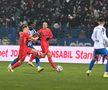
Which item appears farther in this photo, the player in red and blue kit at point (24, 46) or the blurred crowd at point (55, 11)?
the blurred crowd at point (55, 11)

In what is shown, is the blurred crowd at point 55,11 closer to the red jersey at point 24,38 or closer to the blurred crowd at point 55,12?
the blurred crowd at point 55,12

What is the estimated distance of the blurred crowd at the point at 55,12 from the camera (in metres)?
29.4

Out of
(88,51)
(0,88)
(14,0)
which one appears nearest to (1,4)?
(14,0)

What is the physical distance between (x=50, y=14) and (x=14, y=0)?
289cm

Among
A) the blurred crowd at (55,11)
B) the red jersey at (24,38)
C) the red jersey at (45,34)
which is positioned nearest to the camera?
the red jersey at (24,38)

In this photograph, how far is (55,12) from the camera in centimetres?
3000

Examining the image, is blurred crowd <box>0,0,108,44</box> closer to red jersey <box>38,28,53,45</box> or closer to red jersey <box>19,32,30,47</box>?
red jersey <box>38,28,53,45</box>

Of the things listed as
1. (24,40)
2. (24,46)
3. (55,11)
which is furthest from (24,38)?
(55,11)

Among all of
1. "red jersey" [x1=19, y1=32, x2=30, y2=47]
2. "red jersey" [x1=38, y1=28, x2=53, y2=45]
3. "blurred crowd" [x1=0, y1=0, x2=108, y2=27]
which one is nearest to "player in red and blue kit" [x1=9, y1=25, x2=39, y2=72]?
"red jersey" [x1=19, y1=32, x2=30, y2=47]

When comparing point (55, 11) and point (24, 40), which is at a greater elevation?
point (55, 11)

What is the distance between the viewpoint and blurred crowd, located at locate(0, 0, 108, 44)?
29.4 meters

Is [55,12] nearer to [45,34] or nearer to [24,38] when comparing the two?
[45,34]

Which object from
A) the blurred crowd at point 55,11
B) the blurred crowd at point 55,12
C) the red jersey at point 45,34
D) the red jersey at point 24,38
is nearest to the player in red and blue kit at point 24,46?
the red jersey at point 24,38

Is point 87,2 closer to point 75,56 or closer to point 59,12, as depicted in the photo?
point 59,12
